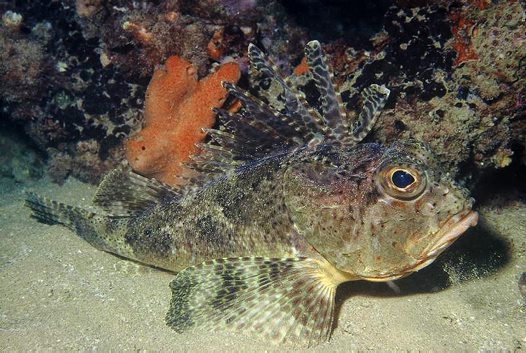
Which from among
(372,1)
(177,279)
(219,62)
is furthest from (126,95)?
(372,1)

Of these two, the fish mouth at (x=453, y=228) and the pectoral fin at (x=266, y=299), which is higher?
the fish mouth at (x=453, y=228)

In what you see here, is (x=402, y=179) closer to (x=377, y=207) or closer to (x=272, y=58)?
(x=377, y=207)

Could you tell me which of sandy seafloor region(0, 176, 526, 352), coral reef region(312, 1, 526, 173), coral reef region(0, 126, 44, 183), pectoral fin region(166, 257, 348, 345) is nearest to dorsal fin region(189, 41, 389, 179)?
coral reef region(312, 1, 526, 173)

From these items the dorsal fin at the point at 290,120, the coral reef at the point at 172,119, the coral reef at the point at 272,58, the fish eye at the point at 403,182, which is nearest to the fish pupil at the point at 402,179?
the fish eye at the point at 403,182

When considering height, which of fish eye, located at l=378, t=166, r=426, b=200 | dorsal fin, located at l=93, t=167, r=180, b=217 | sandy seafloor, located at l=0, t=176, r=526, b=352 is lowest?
sandy seafloor, located at l=0, t=176, r=526, b=352

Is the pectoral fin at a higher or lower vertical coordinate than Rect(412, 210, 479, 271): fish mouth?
lower

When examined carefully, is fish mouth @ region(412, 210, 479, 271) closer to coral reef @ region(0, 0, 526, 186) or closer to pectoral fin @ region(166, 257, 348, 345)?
pectoral fin @ region(166, 257, 348, 345)

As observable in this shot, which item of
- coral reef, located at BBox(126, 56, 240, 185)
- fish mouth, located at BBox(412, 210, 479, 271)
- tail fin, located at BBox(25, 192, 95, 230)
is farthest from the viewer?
tail fin, located at BBox(25, 192, 95, 230)

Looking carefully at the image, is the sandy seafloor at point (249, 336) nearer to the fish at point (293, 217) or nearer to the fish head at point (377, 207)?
the fish at point (293, 217)
